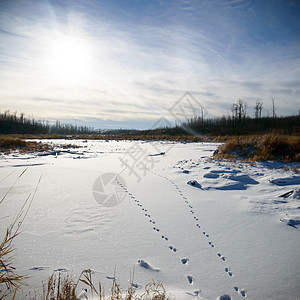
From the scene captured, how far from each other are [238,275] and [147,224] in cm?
135

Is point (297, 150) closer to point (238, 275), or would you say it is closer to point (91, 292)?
point (238, 275)

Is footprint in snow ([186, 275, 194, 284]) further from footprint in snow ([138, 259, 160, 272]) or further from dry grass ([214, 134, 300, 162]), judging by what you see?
dry grass ([214, 134, 300, 162])

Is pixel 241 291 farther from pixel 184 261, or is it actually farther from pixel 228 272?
pixel 184 261

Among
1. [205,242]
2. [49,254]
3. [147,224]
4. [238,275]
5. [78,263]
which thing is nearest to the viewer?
[238,275]

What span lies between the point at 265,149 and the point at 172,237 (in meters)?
6.90

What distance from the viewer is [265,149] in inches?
297

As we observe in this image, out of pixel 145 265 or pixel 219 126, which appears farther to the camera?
pixel 219 126

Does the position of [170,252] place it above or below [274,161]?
below

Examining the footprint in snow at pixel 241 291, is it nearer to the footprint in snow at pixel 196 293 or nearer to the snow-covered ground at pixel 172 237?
the snow-covered ground at pixel 172 237

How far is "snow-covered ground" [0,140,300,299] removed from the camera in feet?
5.44

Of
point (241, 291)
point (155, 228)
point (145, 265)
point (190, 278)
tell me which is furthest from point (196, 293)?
point (155, 228)

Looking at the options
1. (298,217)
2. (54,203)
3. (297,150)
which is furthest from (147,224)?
(297,150)

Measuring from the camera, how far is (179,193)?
4316 mm

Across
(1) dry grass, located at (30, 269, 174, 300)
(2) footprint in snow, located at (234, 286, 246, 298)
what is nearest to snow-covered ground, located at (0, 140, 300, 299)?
(2) footprint in snow, located at (234, 286, 246, 298)
